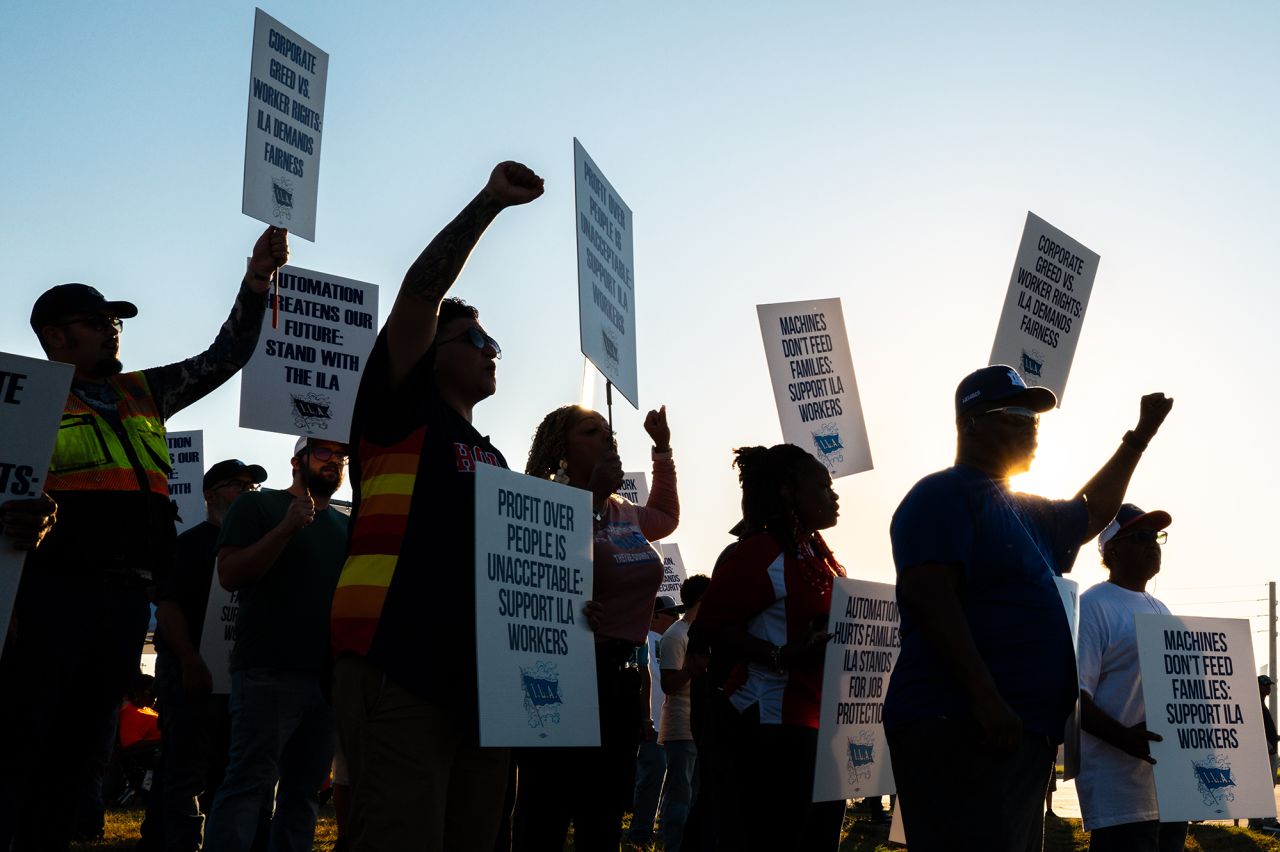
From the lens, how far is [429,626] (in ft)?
11.9

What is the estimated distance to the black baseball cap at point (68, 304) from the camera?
4.75 metres

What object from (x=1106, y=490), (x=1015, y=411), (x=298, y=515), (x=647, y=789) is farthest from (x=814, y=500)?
(x=647, y=789)

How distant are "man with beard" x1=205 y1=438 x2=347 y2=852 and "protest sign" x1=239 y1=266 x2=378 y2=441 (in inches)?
49.4

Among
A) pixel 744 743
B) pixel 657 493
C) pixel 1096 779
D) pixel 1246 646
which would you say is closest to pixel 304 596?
pixel 657 493

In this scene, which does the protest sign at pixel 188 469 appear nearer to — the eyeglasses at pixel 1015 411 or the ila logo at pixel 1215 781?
the ila logo at pixel 1215 781

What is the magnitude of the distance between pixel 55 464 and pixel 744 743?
2.75m

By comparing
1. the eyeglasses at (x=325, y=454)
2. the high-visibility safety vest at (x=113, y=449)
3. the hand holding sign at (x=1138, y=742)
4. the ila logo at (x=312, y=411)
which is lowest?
the hand holding sign at (x=1138, y=742)

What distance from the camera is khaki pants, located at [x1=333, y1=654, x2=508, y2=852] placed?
11.5 feet

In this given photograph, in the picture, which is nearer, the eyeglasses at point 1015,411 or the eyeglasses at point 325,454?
the eyeglasses at point 1015,411

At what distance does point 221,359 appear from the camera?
5.18 meters

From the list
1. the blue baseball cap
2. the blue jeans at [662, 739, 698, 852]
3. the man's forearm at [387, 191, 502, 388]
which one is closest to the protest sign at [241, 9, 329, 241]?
the man's forearm at [387, 191, 502, 388]

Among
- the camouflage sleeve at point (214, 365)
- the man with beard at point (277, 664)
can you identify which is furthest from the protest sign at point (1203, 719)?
the camouflage sleeve at point (214, 365)

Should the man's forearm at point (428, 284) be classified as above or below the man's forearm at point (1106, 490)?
above

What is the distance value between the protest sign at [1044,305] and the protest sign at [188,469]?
7.18 metres
